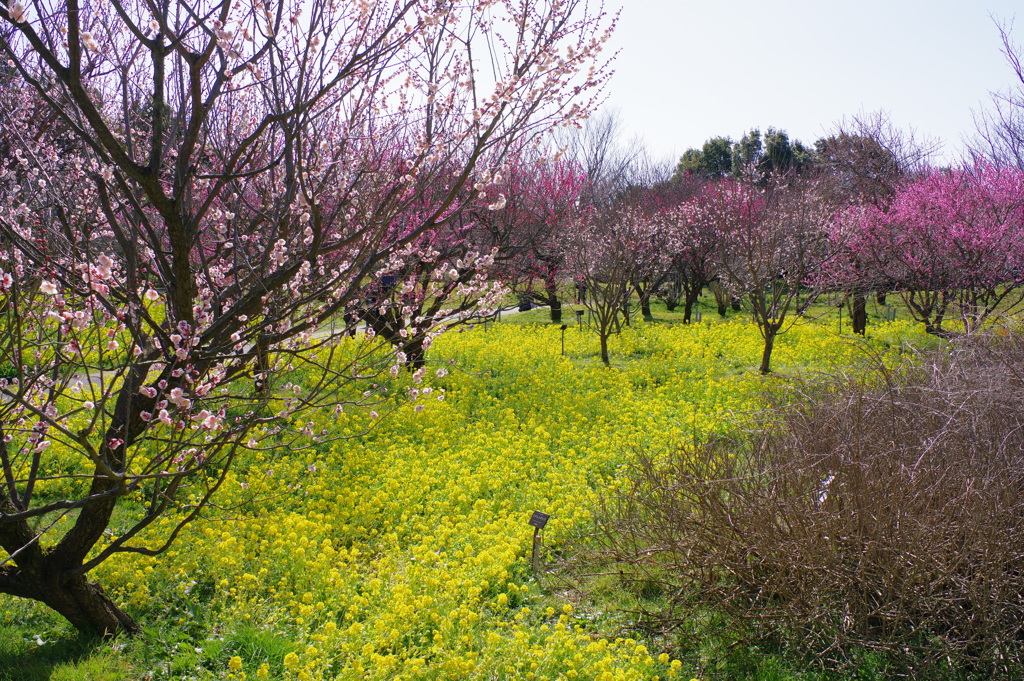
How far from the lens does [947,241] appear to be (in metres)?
16.0

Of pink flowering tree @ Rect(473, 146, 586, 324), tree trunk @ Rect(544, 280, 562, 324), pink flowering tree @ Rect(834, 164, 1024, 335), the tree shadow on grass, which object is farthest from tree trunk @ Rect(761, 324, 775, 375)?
the tree shadow on grass

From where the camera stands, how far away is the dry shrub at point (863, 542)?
425 centimetres

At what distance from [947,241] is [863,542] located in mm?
14302

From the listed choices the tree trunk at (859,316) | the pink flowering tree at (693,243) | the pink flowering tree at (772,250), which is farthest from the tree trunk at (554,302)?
the tree trunk at (859,316)

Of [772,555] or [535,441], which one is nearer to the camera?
[772,555]

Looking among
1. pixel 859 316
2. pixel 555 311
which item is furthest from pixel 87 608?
pixel 555 311

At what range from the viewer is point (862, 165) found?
946 inches

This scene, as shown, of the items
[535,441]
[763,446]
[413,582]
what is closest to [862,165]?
[535,441]

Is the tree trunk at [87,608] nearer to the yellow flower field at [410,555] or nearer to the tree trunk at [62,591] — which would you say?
the tree trunk at [62,591]

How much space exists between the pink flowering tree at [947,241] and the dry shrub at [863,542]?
10441 millimetres

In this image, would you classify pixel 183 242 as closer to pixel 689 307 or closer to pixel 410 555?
pixel 410 555

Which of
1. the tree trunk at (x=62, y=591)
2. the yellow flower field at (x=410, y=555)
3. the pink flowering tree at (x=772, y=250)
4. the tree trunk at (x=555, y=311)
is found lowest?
the yellow flower field at (x=410, y=555)

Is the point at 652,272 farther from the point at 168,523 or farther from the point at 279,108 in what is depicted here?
the point at 279,108

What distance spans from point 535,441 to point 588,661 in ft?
15.4
